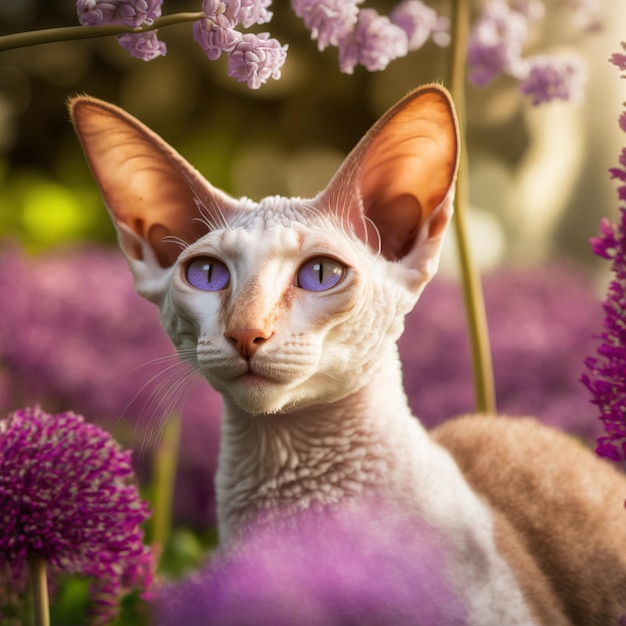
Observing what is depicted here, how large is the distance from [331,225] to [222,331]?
0.33ft

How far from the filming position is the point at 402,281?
0.57 metres

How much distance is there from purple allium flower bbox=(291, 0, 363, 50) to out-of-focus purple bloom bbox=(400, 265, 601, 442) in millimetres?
458

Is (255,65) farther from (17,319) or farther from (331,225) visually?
(17,319)


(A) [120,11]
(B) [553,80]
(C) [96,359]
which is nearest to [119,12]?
(A) [120,11]

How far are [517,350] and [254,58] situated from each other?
627 mm

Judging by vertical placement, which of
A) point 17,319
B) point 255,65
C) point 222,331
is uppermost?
point 255,65

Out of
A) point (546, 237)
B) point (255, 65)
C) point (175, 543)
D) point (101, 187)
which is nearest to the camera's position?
point (255, 65)

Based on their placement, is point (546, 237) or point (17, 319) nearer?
point (17, 319)

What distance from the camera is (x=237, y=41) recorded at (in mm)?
494

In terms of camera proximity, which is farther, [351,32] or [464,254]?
[464,254]

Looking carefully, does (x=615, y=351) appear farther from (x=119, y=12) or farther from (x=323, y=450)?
(x=119, y=12)

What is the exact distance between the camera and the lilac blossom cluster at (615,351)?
51 cm

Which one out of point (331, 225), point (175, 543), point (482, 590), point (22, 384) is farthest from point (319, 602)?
point (22, 384)

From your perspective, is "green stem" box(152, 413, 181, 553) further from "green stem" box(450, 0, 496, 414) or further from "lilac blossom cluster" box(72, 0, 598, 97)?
"lilac blossom cluster" box(72, 0, 598, 97)
